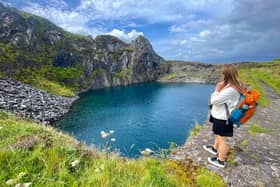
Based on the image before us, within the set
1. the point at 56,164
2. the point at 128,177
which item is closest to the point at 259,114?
the point at 128,177

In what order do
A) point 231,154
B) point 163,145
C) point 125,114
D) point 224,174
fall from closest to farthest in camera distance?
point 224,174 → point 231,154 → point 163,145 → point 125,114

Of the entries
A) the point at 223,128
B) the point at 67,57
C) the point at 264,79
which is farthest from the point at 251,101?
the point at 67,57

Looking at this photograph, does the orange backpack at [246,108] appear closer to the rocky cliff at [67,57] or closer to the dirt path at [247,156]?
the dirt path at [247,156]

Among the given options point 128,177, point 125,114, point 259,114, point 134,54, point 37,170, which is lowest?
point 125,114

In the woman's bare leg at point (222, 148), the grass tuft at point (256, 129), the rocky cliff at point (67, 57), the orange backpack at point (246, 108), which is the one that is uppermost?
the rocky cliff at point (67, 57)

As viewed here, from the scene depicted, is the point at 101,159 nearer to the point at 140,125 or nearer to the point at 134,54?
the point at 140,125

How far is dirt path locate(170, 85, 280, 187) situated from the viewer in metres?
5.51

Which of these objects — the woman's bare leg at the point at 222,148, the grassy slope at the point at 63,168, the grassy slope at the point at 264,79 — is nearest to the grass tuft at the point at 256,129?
the woman's bare leg at the point at 222,148

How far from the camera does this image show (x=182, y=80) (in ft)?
587

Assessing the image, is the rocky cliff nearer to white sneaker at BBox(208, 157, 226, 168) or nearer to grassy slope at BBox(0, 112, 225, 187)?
grassy slope at BBox(0, 112, 225, 187)

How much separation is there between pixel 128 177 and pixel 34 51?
149232mm

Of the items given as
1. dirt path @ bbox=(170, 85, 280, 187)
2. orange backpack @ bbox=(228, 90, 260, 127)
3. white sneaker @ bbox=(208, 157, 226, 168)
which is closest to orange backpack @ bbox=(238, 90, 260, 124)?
orange backpack @ bbox=(228, 90, 260, 127)

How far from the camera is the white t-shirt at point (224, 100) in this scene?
560cm

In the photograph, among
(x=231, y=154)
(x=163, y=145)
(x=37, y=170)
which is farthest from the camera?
(x=163, y=145)
